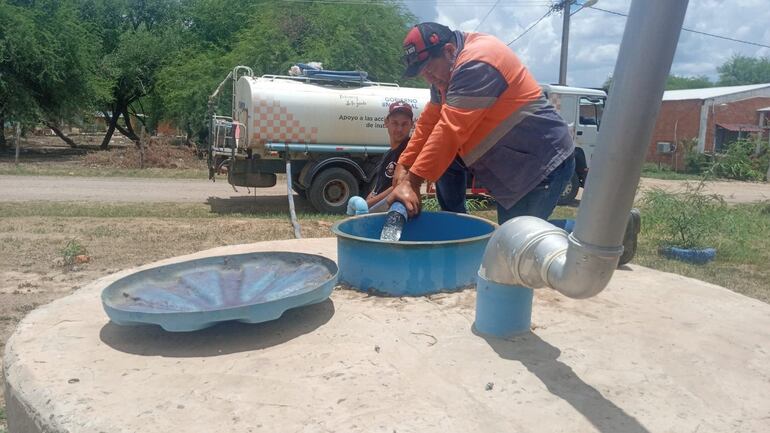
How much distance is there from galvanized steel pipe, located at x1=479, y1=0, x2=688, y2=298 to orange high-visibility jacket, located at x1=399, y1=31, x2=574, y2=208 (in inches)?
33.5

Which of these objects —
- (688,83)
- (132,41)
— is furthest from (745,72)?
(132,41)

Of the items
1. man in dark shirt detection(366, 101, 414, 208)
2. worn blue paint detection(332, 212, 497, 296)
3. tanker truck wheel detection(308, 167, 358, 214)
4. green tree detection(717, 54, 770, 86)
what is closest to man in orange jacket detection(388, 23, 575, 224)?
worn blue paint detection(332, 212, 497, 296)

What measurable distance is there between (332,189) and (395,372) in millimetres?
8373

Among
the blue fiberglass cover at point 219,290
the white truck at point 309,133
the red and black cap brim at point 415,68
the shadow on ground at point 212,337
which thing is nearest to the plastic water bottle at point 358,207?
the blue fiberglass cover at point 219,290

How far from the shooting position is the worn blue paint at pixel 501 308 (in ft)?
8.39

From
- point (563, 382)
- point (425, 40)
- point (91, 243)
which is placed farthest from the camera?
point (91, 243)

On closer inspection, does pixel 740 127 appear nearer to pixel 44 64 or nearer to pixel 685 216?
pixel 685 216

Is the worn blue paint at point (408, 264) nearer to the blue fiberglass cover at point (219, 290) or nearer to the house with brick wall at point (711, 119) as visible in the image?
the blue fiberglass cover at point (219, 290)

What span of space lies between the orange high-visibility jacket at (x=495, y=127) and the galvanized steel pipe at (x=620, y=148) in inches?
33.5

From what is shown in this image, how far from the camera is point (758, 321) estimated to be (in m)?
3.08

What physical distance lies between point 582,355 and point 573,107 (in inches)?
432

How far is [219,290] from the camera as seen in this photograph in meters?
3.08

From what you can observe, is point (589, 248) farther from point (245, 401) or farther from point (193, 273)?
point (193, 273)

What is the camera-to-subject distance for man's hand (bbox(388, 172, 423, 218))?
9.72ft
